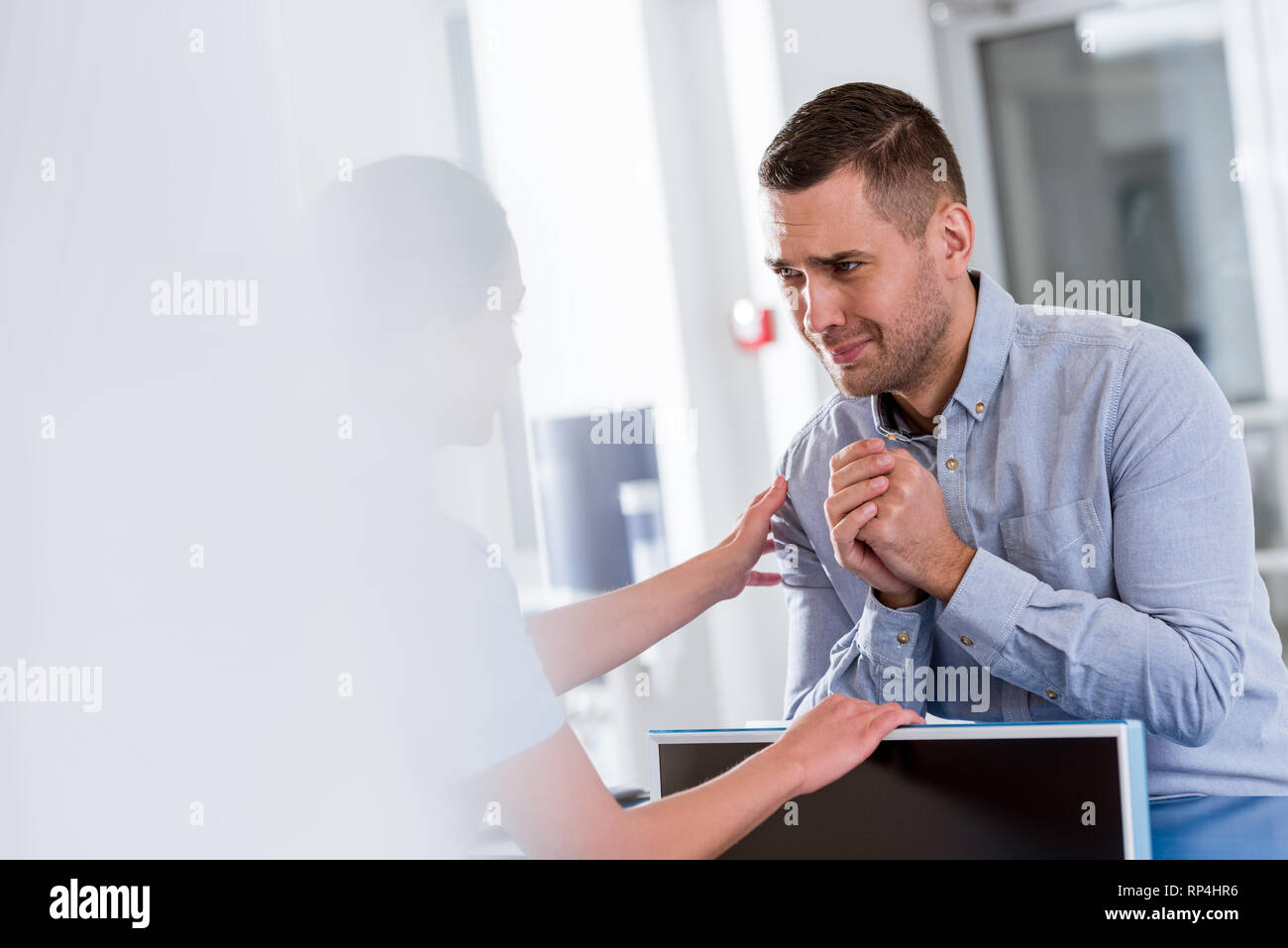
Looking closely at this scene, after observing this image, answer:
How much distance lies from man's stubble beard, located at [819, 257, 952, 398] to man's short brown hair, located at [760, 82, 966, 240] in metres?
0.06

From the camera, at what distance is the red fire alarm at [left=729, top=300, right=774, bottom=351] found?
2.55 metres

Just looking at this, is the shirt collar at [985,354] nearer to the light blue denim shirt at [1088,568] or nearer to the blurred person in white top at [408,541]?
the light blue denim shirt at [1088,568]

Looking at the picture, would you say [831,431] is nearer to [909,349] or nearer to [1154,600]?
[909,349]

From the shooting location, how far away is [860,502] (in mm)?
1005

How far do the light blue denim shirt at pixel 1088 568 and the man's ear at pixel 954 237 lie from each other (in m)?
0.04

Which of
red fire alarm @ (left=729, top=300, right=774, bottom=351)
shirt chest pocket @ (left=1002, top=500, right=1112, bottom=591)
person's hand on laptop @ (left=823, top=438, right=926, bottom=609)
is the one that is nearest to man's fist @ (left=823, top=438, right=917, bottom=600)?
person's hand on laptop @ (left=823, top=438, right=926, bottom=609)

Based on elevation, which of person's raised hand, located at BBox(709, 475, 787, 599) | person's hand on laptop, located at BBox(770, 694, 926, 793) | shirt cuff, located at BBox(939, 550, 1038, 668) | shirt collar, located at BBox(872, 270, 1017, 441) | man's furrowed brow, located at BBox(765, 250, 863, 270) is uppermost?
man's furrowed brow, located at BBox(765, 250, 863, 270)

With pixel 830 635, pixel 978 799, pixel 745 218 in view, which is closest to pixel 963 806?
pixel 978 799

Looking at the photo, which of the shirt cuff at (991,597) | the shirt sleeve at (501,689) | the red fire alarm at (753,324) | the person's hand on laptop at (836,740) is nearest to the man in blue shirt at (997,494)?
the shirt cuff at (991,597)

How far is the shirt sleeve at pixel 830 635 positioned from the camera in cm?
109

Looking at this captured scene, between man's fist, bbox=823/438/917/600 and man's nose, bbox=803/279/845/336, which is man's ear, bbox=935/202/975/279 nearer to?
man's nose, bbox=803/279/845/336
